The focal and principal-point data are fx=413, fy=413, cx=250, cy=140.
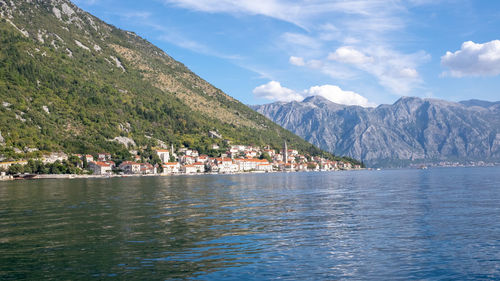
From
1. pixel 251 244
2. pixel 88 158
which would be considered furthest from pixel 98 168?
pixel 251 244

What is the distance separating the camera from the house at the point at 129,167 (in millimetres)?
173363

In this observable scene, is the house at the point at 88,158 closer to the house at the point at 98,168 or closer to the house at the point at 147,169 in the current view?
the house at the point at 98,168

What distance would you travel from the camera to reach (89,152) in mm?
168000

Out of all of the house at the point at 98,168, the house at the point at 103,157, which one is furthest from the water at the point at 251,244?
the house at the point at 103,157

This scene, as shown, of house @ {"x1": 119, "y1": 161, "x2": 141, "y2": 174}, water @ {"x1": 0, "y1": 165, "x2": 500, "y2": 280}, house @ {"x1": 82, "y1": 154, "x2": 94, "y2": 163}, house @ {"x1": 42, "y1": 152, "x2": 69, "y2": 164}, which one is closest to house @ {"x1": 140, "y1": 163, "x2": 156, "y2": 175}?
house @ {"x1": 119, "y1": 161, "x2": 141, "y2": 174}

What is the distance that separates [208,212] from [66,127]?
15306 centimetres

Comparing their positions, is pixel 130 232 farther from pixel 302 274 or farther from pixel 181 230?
pixel 302 274

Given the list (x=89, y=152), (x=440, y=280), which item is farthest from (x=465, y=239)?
(x=89, y=152)

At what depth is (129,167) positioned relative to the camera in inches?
6895

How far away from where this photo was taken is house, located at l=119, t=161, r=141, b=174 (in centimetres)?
17336

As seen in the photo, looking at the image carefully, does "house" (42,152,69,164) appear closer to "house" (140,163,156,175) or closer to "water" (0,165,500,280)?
"house" (140,163,156,175)

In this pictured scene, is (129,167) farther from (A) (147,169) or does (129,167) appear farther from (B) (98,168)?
(B) (98,168)

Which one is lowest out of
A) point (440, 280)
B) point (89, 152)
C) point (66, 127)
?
point (440, 280)

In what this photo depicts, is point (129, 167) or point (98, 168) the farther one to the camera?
point (129, 167)
